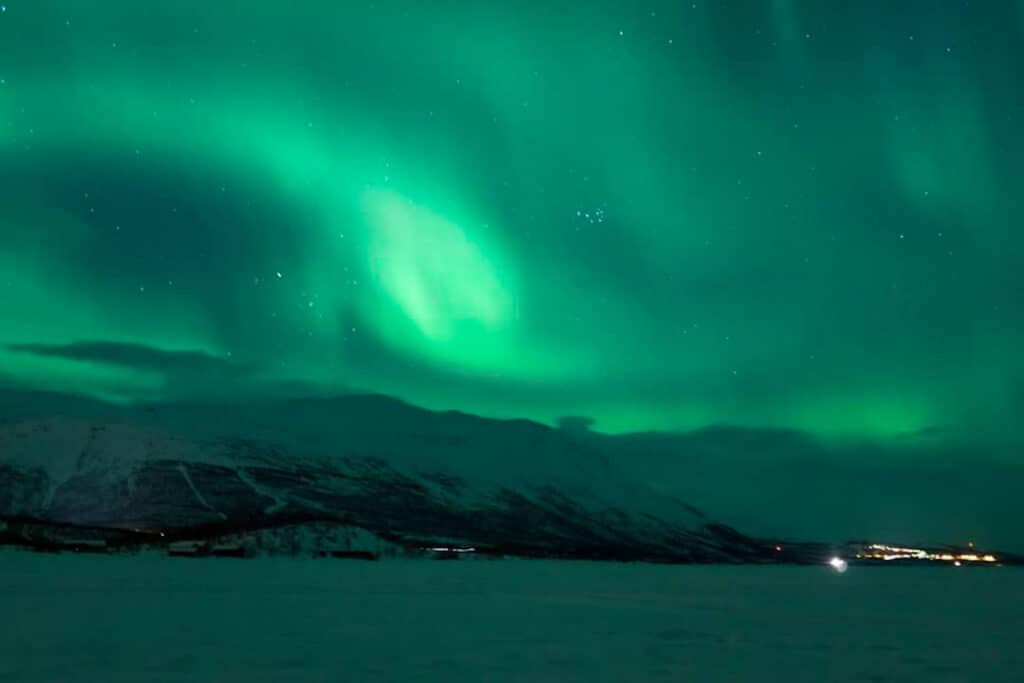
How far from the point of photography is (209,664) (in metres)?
45.3

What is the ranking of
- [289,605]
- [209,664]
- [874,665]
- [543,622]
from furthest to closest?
[289,605], [543,622], [874,665], [209,664]

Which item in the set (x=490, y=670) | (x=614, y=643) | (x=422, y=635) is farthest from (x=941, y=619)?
(x=490, y=670)

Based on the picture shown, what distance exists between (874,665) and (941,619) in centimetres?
4251

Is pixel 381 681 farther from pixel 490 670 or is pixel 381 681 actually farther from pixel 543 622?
pixel 543 622

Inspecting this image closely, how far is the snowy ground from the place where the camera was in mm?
44969

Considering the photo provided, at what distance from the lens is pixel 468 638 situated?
59844mm

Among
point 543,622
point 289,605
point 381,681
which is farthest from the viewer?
point 289,605

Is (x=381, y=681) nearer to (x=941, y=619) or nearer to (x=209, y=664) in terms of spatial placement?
(x=209, y=664)

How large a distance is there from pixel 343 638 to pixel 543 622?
19.7 meters

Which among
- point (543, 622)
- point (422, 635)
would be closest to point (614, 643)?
point (422, 635)

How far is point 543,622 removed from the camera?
240ft

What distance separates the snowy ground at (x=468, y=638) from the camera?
1770 inches

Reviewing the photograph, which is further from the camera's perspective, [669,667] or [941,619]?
[941,619]

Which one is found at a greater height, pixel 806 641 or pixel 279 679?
pixel 806 641
